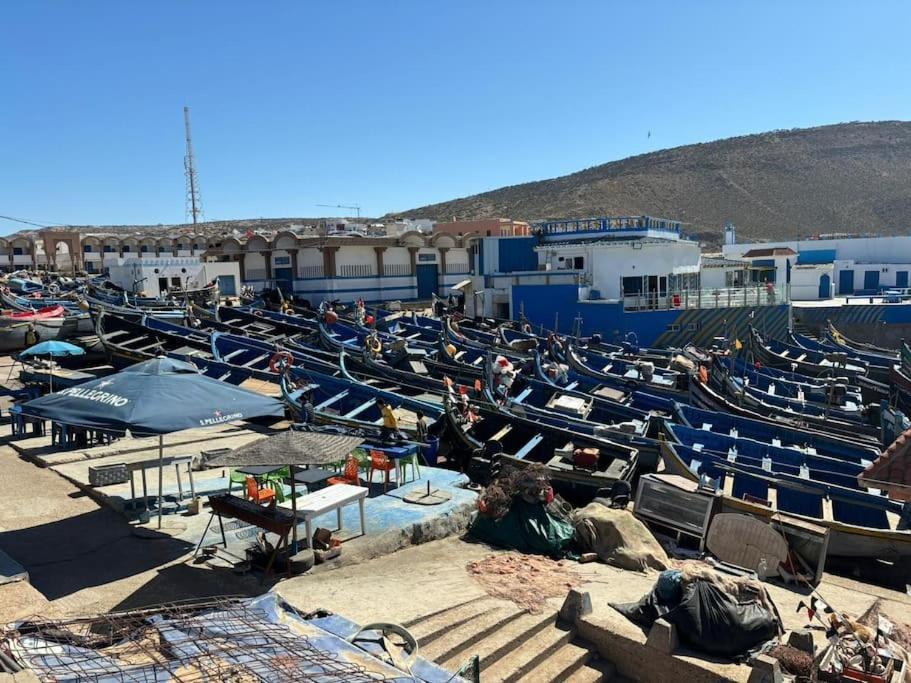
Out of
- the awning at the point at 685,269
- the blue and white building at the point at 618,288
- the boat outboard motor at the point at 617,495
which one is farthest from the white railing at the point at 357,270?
the boat outboard motor at the point at 617,495

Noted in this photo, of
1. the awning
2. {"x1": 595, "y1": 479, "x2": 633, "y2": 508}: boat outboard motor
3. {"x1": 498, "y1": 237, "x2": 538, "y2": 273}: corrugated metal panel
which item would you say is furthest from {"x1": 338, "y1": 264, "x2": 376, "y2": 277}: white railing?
{"x1": 595, "y1": 479, "x2": 633, "y2": 508}: boat outboard motor

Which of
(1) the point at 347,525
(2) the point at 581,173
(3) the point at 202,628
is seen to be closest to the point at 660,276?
(1) the point at 347,525

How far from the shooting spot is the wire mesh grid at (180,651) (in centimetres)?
443

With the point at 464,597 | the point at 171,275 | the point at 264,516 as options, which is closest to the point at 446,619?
the point at 464,597

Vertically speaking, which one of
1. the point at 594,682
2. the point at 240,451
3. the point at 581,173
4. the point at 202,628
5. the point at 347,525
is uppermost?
the point at 581,173

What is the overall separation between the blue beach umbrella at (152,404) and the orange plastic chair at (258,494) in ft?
3.00

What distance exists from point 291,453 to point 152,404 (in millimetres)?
1900

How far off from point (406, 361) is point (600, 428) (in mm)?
8646

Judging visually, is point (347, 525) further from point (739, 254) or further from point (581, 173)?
point (581, 173)

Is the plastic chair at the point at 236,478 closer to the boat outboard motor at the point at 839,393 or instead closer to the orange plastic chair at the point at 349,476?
the orange plastic chair at the point at 349,476

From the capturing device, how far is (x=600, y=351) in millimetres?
27422

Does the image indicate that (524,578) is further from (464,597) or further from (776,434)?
(776,434)

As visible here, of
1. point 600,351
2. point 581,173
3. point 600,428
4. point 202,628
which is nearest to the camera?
point 202,628

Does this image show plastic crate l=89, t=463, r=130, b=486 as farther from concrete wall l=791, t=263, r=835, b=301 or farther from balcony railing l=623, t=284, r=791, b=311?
concrete wall l=791, t=263, r=835, b=301
